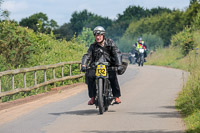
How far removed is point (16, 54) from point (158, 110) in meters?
12.3

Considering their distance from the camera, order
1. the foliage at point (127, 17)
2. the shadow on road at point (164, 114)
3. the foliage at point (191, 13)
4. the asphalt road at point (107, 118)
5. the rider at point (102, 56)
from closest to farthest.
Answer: the asphalt road at point (107, 118) → the shadow on road at point (164, 114) → the rider at point (102, 56) → the foliage at point (191, 13) → the foliage at point (127, 17)

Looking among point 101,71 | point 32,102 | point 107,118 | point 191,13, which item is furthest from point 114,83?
point 191,13

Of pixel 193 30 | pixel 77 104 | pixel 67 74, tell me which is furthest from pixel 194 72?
pixel 193 30

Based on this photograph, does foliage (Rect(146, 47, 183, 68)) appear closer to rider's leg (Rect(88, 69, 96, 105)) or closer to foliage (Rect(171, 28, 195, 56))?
foliage (Rect(171, 28, 195, 56))

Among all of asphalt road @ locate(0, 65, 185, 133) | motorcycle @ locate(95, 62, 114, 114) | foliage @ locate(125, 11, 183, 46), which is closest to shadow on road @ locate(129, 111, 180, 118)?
asphalt road @ locate(0, 65, 185, 133)

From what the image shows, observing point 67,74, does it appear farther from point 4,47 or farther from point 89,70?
point 89,70

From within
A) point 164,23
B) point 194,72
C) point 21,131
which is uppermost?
point 164,23

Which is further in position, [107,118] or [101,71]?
[101,71]

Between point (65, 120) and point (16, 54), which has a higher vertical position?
point (16, 54)

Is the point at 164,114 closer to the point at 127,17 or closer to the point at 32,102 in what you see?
the point at 32,102

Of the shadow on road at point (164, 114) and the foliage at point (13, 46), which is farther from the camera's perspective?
the foliage at point (13, 46)

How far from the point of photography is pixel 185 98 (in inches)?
543

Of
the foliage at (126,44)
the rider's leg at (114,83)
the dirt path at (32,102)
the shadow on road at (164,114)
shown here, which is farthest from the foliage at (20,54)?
the foliage at (126,44)

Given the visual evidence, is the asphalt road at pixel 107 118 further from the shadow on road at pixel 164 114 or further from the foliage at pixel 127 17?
the foliage at pixel 127 17
